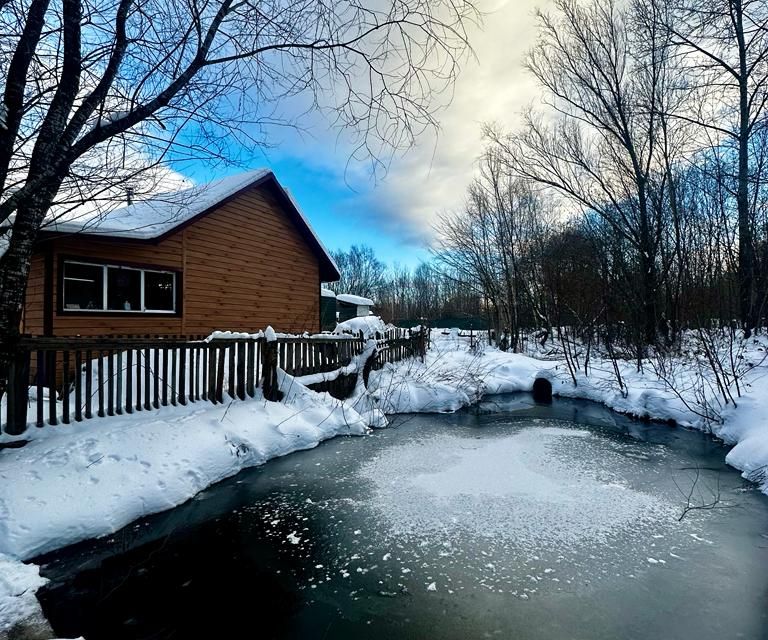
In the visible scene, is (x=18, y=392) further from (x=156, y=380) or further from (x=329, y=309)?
(x=329, y=309)

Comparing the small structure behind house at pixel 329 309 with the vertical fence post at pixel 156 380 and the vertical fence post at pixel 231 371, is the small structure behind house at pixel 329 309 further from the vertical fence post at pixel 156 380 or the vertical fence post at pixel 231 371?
the vertical fence post at pixel 156 380

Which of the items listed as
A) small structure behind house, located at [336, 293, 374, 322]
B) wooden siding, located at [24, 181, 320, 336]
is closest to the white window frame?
wooden siding, located at [24, 181, 320, 336]

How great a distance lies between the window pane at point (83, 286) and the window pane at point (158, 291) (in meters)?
1.00

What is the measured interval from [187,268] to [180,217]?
1.47m

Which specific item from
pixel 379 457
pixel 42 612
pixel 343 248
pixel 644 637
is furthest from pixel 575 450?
pixel 343 248

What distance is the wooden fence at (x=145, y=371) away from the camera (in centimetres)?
446

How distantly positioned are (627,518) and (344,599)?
2946 millimetres

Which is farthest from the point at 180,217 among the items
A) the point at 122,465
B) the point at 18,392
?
the point at 122,465

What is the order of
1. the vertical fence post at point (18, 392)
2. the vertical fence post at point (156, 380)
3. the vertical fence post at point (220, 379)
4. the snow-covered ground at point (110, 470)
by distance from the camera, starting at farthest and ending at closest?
the vertical fence post at point (220, 379) → the vertical fence post at point (156, 380) → the vertical fence post at point (18, 392) → the snow-covered ground at point (110, 470)

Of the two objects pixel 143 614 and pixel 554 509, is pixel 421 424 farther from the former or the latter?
pixel 143 614

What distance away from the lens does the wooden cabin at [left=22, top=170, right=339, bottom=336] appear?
8.86m

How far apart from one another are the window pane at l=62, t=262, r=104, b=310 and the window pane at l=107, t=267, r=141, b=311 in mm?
193

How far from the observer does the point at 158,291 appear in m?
10.7

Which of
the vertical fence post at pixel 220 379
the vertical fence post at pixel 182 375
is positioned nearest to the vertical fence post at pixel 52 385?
the vertical fence post at pixel 182 375
